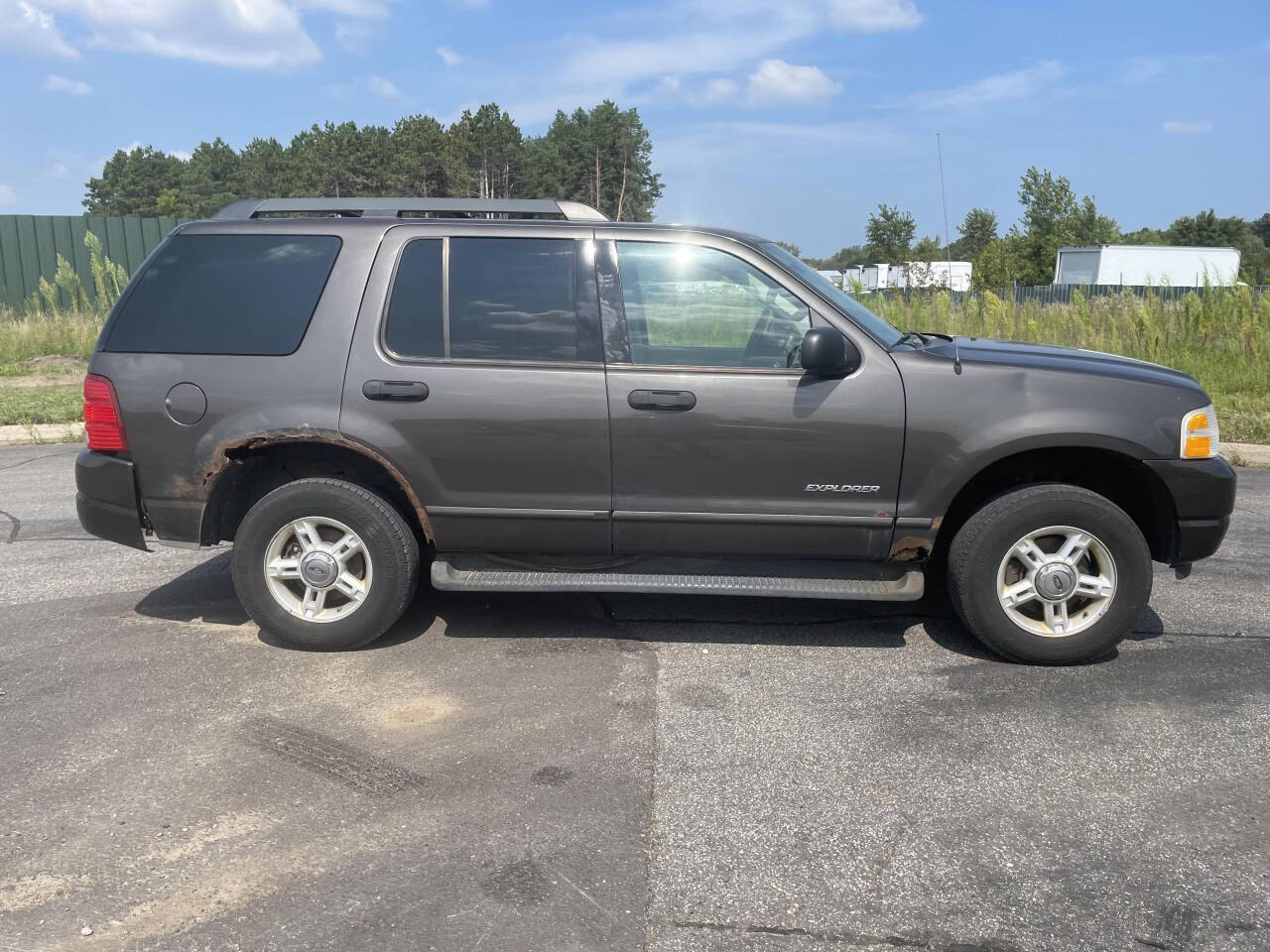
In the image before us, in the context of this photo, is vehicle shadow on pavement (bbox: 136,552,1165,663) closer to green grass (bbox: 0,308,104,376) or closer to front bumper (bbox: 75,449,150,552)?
front bumper (bbox: 75,449,150,552)

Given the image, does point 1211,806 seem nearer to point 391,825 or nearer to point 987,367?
point 987,367

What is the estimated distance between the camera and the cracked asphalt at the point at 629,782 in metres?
2.71

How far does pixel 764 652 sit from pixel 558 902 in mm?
2118

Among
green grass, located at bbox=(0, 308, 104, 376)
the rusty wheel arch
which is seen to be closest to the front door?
the rusty wheel arch

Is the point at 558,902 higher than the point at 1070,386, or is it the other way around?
the point at 1070,386

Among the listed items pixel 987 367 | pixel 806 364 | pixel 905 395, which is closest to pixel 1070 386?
pixel 987 367

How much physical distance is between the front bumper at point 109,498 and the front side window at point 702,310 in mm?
2424

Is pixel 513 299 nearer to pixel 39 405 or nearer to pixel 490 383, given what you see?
pixel 490 383

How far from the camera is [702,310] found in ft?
15.0

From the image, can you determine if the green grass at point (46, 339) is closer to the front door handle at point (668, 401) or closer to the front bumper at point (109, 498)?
the front bumper at point (109, 498)

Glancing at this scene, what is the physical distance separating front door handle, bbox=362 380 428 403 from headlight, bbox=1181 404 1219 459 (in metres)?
3.34

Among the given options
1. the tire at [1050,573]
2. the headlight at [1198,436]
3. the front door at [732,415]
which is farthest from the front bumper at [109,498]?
the headlight at [1198,436]

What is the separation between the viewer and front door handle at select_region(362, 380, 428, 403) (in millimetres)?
4473

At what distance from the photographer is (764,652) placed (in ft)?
15.4
